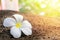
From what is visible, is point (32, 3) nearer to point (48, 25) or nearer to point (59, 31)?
point (48, 25)

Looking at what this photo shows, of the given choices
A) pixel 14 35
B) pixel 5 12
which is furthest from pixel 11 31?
pixel 5 12

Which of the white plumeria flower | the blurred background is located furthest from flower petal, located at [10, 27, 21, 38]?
the blurred background

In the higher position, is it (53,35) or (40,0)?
(40,0)

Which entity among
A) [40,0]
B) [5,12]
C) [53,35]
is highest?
[40,0]

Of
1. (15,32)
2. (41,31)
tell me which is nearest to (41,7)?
(41,31)

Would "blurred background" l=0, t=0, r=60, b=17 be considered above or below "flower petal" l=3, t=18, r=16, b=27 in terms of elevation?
above

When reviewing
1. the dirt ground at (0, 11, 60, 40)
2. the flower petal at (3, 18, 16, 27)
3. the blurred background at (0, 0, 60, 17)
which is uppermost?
the blurred background at (0, 0, 60, 17)

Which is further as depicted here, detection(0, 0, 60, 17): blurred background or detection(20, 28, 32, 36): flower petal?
detection(0, 0, 60, 17): blurred background

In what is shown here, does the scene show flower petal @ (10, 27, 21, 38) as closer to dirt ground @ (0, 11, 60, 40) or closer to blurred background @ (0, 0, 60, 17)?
dirt ground @ (0, 11, 60, 40)

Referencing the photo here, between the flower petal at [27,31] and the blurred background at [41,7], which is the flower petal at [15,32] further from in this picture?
the blurred background at [41,7]
